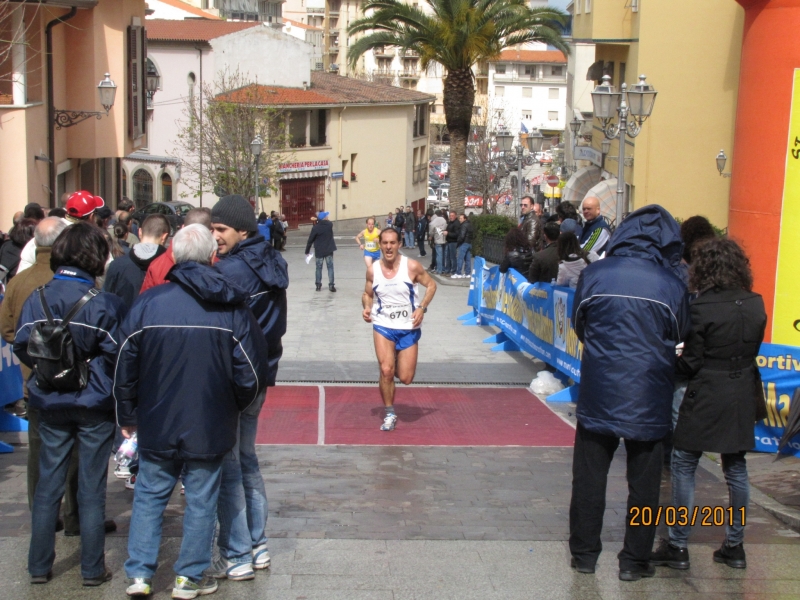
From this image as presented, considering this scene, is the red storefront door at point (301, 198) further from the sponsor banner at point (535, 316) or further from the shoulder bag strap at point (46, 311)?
the shoulder bag strap at point (46, 311)

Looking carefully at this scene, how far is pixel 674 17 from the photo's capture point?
26828 mm

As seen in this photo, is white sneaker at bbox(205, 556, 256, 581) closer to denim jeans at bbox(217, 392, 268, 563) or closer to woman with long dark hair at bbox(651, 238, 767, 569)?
denim jeans at bbox(217, 392, 268, 563)

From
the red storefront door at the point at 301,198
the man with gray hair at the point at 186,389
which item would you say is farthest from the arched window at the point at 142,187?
the man with gray hair at the point at 186,389

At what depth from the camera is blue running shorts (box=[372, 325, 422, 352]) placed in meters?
8.80

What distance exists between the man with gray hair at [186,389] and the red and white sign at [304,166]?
4542 cm

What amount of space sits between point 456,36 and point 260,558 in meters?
28.0

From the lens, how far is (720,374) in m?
5.24

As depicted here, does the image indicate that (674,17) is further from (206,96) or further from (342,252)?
(206,96)

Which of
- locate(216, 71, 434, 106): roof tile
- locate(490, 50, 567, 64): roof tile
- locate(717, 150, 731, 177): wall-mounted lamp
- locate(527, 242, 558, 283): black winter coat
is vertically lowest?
locate(527, 242, 558, 283): black winter coat

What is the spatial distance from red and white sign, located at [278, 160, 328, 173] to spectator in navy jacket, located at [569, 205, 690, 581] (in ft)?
148

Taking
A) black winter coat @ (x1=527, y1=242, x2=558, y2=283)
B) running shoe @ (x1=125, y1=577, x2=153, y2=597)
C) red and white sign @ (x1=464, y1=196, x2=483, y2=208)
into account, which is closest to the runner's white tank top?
black winter coat @ (x1=527, y1=242, x2=558, y2=283)

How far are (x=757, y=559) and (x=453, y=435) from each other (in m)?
3.57

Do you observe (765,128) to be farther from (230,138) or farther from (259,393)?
(230,138)

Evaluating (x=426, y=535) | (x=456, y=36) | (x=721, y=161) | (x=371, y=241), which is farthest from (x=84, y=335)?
(x=456, y=36)
